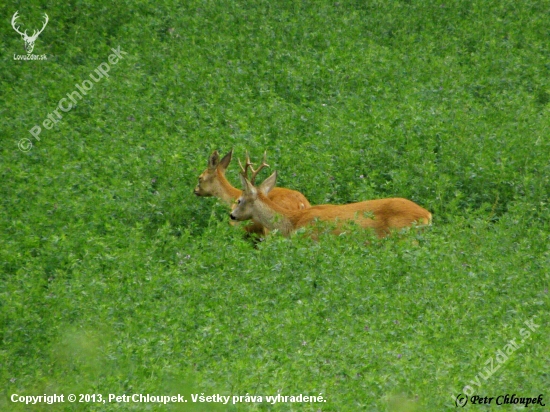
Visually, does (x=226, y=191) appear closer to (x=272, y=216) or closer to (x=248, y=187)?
(x=248, y=187)

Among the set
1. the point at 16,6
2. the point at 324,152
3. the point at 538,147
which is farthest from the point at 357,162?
the point at 16,6

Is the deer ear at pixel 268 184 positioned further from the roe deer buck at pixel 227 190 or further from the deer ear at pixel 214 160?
the deer ear at pixel 214 160

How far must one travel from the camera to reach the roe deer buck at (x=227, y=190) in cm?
1133

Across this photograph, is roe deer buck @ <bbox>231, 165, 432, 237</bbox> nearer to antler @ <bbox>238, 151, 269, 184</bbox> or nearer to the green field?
antler @ <bbox>238, 151, 269, 184</bbox>

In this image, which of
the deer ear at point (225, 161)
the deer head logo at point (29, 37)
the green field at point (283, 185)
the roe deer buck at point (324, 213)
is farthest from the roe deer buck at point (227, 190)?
the deer head logo at point (29, 37)

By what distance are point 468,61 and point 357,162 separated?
4.12 meters

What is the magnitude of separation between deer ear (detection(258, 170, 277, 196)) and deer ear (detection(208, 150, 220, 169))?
2.17 ft

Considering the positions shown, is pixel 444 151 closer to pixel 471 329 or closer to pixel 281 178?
pixel 281 178

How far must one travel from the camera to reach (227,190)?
11.8 metres

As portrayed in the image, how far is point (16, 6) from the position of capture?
15.7 metres

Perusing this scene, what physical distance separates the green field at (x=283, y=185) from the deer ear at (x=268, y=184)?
0.35 metres

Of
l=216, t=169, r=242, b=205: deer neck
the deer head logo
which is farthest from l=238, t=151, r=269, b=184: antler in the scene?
the deer head logo

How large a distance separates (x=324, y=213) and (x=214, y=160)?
1785mm

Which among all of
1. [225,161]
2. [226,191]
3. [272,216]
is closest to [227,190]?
[226,191]
